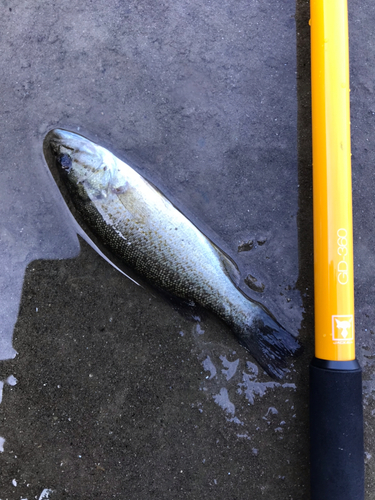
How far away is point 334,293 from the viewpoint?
1.32 m

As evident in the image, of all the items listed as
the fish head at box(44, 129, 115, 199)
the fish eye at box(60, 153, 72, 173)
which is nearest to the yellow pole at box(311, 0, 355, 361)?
the fish head at box(44, 129, 115, 199)

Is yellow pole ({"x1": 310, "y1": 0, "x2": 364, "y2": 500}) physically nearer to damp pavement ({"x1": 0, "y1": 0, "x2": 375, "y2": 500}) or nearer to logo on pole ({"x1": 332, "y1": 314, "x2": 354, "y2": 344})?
logo on pole ({"x1": 332, "y1": 314, "x2": 354, "y2": 344})

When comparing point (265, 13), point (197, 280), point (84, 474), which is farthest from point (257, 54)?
point (84, 474)

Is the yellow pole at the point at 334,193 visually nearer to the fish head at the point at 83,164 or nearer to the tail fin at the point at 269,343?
the tail fin at the point at 269,343

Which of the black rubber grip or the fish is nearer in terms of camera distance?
the black rubber grip

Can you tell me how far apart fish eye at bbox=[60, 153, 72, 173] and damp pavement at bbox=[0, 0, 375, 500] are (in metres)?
0.13

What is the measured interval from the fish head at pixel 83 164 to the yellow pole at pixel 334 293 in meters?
0.85

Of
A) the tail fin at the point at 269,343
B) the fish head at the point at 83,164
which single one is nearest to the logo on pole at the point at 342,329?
the tail fin at the point at 269,343

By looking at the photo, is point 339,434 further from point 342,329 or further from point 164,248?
point 164,248

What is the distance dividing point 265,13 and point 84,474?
2.16 meters

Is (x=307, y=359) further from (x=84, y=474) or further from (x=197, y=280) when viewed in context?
(x=84, y=474)

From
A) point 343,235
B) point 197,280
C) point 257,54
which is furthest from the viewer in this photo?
point 257,54

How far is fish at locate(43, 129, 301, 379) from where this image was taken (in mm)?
1520

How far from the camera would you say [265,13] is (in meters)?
1.63
